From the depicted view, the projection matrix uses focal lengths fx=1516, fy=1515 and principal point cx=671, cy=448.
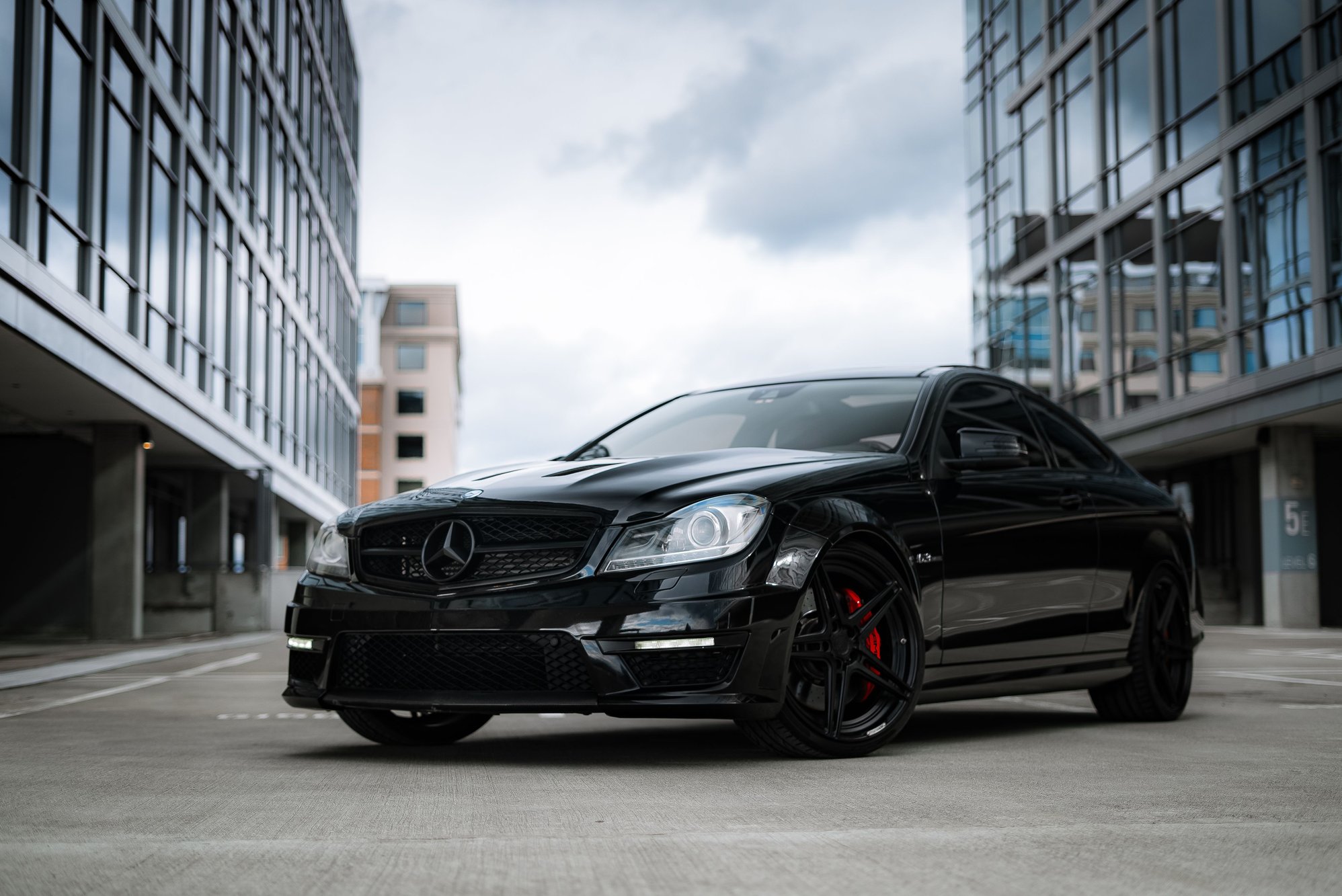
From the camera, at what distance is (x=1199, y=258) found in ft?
89.3

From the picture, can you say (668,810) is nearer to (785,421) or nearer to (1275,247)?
(785,421)

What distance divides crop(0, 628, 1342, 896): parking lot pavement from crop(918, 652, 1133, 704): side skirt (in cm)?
21

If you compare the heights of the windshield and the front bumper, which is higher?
the windshield

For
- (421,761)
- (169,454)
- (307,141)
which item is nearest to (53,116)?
(169,454)

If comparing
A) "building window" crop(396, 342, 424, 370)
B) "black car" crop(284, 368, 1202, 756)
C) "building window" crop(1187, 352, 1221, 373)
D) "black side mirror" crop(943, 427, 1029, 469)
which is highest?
"building window" crop(396, 342, 424, 370)

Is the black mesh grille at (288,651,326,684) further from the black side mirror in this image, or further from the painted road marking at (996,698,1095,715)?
the painted road marking at (996,698,1095,715)

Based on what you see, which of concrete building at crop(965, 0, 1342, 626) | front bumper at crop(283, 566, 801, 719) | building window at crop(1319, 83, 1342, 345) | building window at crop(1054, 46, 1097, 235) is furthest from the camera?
building window at crop(1054, 46, 1097, 235)

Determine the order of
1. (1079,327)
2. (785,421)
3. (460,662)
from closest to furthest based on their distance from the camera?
(460,662) < (785,421) < (1079,327)

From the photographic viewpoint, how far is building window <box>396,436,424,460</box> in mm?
91562

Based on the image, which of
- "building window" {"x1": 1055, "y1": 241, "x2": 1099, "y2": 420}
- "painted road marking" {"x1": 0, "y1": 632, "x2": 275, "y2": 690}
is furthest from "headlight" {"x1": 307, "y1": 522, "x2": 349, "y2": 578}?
"building window" {"x1": 1055, "y1": 241, "x2": 1099, "y2": 420}

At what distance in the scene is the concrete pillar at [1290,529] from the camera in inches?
1014

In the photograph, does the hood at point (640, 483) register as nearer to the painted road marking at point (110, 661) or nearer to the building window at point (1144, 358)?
the painted road marking at point (110, 661)

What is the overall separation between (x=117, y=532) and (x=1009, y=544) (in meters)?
20.4

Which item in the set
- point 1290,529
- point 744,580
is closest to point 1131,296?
point 1290,529
